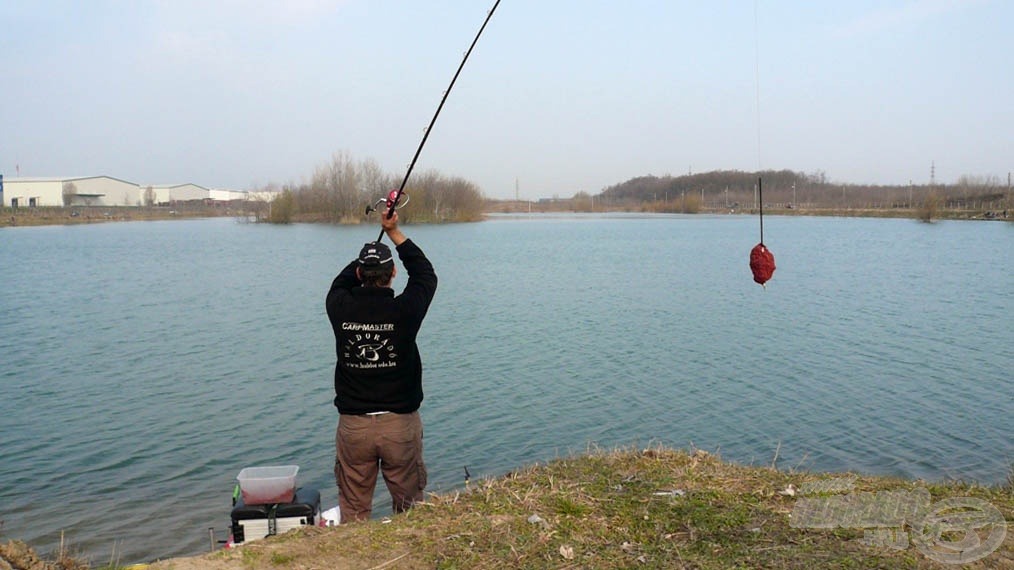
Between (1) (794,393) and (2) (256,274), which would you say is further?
(2) (256,274)

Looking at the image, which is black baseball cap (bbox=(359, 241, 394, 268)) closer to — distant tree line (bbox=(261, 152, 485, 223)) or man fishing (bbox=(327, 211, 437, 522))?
man fishing (bbox=(327, 211, 437, 522))

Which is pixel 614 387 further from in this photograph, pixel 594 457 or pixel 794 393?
pixel 594 457

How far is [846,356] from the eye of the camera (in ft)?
54.0

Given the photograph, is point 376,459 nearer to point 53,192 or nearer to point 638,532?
point 638,532

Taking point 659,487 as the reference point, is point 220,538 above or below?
below

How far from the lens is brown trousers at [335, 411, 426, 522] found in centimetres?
541

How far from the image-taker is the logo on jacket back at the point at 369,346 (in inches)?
208

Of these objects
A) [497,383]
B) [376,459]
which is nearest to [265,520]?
[376,459]

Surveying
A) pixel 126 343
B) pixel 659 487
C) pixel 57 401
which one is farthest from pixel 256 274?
pixel 659 487

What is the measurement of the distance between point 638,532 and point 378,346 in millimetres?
1960

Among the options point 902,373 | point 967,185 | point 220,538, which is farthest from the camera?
point 967,185

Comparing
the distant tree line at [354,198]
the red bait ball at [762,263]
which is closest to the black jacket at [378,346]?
the red bait ball at [762,263]

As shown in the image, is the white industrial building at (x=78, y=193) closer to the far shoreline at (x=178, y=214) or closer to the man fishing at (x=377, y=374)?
the far shoreline at (x=178, y=214)

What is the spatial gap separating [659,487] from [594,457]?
138cm
